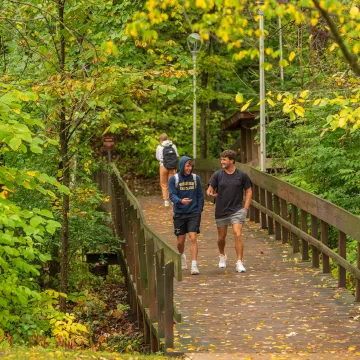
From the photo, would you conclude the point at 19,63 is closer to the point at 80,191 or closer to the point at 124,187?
the point at 80,191

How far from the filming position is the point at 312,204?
614 inches

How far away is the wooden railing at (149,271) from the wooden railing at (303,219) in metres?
2.46

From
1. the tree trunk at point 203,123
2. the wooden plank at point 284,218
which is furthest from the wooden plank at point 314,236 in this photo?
the tree trunk at point 203,123

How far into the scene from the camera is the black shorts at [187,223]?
50.4ft

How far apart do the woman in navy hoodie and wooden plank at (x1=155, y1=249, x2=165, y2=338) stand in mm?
3498

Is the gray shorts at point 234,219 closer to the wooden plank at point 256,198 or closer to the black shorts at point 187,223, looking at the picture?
the black shorts at point 187,223

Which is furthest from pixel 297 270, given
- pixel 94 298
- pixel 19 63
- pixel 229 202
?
pixel 19 63

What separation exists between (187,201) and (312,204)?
6.77 ft

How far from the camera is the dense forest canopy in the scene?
882 cm

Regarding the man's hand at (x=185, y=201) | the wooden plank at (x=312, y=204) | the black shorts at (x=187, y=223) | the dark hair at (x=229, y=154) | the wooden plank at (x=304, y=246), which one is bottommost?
the wooden plank at (x=304, y=246)

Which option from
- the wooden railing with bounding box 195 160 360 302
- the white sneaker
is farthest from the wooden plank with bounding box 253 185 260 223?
the white sneaker

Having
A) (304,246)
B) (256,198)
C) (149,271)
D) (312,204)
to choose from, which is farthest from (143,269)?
(256,198)

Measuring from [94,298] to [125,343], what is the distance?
3.12 m

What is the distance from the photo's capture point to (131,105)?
14.6 metres
